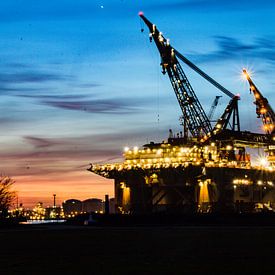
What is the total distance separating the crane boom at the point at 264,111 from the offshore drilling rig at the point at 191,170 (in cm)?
2075

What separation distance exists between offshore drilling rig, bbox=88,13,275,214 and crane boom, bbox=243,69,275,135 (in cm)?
2075

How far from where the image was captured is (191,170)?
469 ft

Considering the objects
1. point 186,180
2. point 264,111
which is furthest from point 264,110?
point 186,180

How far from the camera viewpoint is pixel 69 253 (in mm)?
38531

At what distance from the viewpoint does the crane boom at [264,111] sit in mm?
192125

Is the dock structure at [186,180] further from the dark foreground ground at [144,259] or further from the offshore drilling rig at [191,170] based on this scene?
the dark foreground ground at [144,259]

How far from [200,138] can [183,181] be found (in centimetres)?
1761

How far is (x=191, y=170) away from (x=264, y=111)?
5801cm

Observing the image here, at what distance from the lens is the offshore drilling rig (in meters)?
145

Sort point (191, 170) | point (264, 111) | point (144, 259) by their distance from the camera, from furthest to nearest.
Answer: point (264, 111), point (191, 170), point (144, 259)

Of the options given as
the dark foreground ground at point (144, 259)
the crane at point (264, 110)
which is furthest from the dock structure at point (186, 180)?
the dark foreground ground at point (144, 259)

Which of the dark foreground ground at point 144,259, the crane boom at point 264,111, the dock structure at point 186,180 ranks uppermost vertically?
the crane boom at point 264,111

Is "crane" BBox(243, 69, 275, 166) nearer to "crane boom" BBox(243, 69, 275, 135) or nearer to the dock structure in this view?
"crane boom" BBox(243, 69, 275, 135)

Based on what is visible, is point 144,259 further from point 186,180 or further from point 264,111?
point 264,111
